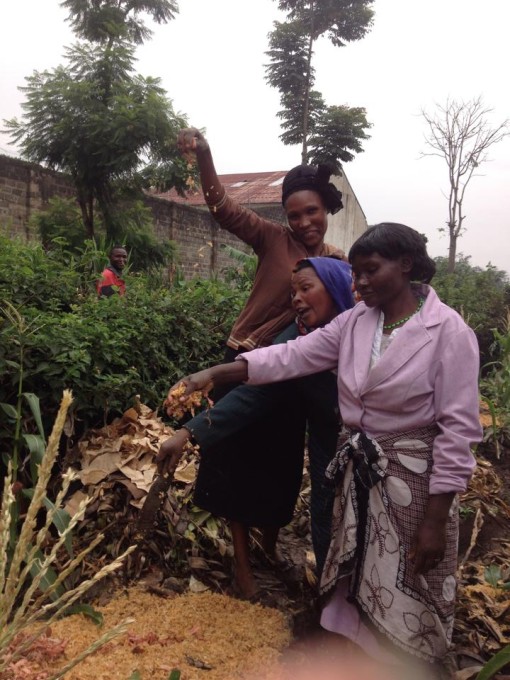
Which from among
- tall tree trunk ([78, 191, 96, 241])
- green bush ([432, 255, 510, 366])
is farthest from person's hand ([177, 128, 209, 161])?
tall tree trunk ([78, 191, 96, 241])

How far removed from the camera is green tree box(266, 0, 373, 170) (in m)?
19.3

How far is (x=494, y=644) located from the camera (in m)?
2.36

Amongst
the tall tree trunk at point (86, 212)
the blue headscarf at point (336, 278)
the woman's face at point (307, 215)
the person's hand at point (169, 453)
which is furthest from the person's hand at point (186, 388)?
the tall tree trunk at point (86, 212)

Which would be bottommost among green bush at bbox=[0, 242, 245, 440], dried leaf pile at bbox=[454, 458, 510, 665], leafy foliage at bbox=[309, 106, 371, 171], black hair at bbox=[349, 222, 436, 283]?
dried leaf pile at bbox=[454, 458, 510, 665]

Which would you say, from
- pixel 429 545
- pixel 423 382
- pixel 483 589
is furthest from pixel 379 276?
pixel 483 589

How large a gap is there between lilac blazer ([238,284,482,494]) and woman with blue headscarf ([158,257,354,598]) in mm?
210

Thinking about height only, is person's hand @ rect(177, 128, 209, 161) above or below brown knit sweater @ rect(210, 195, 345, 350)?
above

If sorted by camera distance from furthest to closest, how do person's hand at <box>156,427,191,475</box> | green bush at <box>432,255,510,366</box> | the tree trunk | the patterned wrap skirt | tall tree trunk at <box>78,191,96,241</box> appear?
the tree trunk
tall tree trunk at <box>78,191,96,241</box>
green bush at <box>432,255,510,366</box>
person's hand at <box>156,427,191,475</box>
the patterned wrap skirt

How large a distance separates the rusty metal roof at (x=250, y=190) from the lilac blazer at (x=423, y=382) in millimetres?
17344

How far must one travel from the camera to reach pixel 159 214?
1352cm

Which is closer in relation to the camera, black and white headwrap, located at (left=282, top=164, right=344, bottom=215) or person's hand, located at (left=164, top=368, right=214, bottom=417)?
person's hand, located at (left=164, top=368, right=214, bottom=417)

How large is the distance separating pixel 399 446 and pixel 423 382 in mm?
234

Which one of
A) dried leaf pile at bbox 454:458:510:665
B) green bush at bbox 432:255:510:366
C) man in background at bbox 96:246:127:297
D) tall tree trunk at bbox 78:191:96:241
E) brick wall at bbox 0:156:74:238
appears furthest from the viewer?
tall tree trunk at bbox 78:191:96:241

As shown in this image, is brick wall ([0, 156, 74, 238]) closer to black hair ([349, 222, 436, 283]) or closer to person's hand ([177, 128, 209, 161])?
person's hand ([177, 128, 209, 161])
